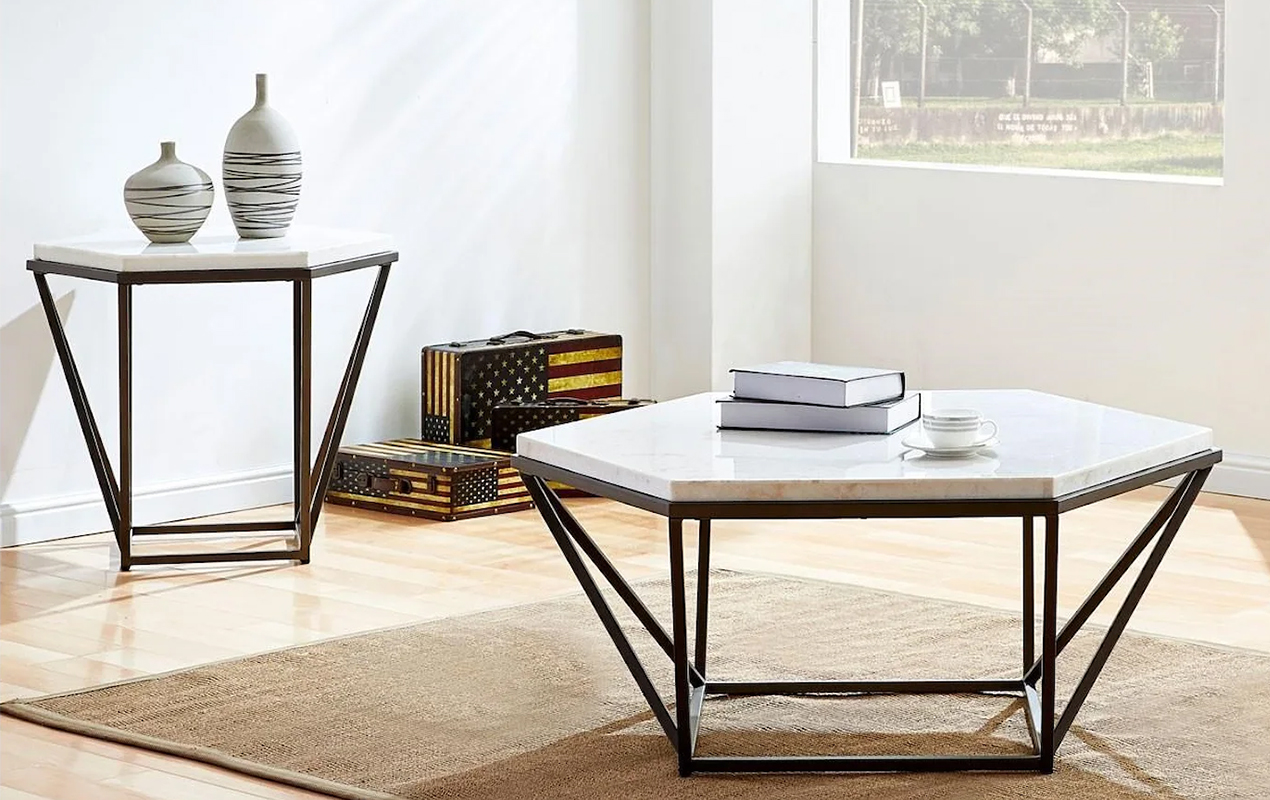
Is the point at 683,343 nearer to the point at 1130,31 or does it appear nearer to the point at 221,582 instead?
the point at 1130,31

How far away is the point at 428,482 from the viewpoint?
4504 millimetres

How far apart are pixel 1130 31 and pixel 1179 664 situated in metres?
2.53

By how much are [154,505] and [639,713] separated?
6.31 feet

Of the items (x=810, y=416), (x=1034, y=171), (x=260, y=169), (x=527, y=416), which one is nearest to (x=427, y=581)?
(x=260, y=169)

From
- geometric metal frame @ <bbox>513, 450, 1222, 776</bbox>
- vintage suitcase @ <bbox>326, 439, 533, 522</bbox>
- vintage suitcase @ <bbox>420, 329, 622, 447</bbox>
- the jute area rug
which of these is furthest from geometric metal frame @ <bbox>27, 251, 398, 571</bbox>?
geometric metal frame @ <bbox>513, 450, 1222, 776</bbox>

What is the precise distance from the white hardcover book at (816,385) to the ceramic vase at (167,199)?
1.62 metres

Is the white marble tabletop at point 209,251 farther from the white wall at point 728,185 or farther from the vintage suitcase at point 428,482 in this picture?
the white wall at point 728,185

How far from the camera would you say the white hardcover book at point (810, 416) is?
2699 mm

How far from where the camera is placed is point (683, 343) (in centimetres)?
568

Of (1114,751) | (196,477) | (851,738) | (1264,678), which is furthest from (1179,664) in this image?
(196,477)

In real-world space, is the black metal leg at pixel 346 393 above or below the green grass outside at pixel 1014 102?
below

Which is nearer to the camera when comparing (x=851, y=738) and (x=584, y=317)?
(x=851, y=738)

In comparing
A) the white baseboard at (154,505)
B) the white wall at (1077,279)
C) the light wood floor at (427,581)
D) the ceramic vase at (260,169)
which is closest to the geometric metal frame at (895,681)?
the light wood floor at (427,581)

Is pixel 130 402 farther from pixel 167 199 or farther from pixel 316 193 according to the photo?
pixel 316 193
